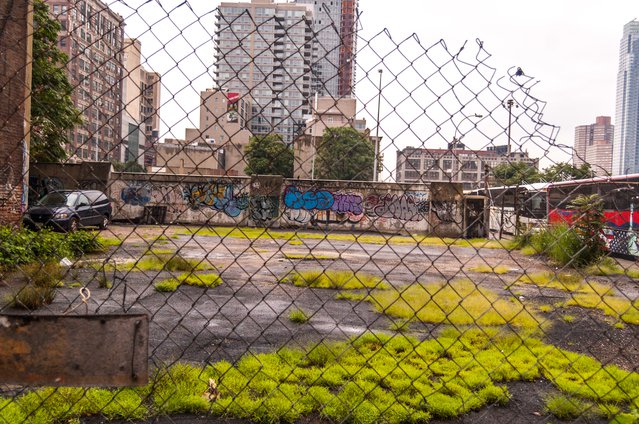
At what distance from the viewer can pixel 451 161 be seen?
2396mm

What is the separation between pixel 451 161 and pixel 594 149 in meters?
0.82

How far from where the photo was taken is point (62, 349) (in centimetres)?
188

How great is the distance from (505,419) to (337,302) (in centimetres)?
381

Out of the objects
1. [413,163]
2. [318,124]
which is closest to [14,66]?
[318,124]

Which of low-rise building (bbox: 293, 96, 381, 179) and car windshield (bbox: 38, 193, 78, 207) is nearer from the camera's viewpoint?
low-rise building (bbox: 293, 96, 381, 179)

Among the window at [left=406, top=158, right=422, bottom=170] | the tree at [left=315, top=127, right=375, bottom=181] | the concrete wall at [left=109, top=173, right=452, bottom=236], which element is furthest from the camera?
the concrete wall at [left=109, top=173, right=452, bottom=236]

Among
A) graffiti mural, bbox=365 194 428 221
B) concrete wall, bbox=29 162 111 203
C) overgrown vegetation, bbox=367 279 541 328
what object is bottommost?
overgrown vegetation, bbox=367 279 541 328

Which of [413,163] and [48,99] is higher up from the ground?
[48,99]

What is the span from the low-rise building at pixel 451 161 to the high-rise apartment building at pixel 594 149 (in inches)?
8.1

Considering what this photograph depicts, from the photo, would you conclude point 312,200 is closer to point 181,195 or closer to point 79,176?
point 79,176

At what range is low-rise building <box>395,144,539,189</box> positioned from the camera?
230 cm

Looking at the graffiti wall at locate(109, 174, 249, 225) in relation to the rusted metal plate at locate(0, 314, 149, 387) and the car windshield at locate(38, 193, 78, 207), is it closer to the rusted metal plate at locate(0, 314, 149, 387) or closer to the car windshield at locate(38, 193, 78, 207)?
the car windshield at locate(38, 193, 78, 207)

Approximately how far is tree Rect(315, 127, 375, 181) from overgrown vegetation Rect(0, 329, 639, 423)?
1229 millimetres

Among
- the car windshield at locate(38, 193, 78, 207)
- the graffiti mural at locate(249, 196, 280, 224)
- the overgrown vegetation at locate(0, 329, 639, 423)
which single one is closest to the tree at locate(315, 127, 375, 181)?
the overgrown vegetation at locate(0, 329, 639, 423)
